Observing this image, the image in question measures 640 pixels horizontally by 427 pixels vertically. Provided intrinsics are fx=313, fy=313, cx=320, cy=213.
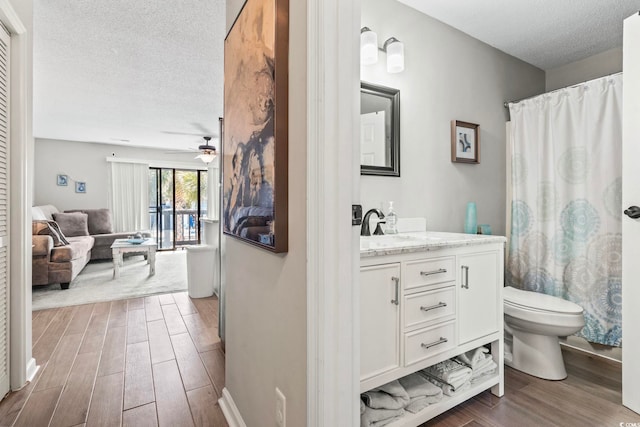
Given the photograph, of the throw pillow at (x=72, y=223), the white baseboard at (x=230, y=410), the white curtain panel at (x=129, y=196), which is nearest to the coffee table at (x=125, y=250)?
the throw pillow at (x=72, y=223)

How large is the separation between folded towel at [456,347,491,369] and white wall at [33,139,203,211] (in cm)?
726

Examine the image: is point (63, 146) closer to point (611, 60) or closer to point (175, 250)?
point (175, 250)

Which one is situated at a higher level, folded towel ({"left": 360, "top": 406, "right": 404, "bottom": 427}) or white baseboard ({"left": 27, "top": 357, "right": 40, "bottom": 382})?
folded towel ({"left": 360, "top": 406, "right": 404, "bottom": 427})

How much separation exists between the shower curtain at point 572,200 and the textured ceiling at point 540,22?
1.53ft

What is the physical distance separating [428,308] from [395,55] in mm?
1529

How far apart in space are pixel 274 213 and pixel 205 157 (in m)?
4.79

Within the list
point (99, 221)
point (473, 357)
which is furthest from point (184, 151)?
point (473, 357)

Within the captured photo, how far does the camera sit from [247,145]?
4.11ft

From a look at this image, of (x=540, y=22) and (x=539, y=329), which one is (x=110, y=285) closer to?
(x=539, y=329)

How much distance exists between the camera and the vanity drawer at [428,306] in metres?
1.34

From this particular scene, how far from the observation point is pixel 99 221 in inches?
236

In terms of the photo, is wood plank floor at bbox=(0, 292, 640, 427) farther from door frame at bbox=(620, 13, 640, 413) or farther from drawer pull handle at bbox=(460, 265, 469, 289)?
drawer pull handle at bbox=(460, 265, 469, 289)

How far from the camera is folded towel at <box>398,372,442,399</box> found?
1.48 meters

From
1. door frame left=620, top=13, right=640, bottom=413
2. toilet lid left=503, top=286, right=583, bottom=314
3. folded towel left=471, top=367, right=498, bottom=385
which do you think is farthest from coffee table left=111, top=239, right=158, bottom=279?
door frame left=620, top=13, right=640, bottom=413
